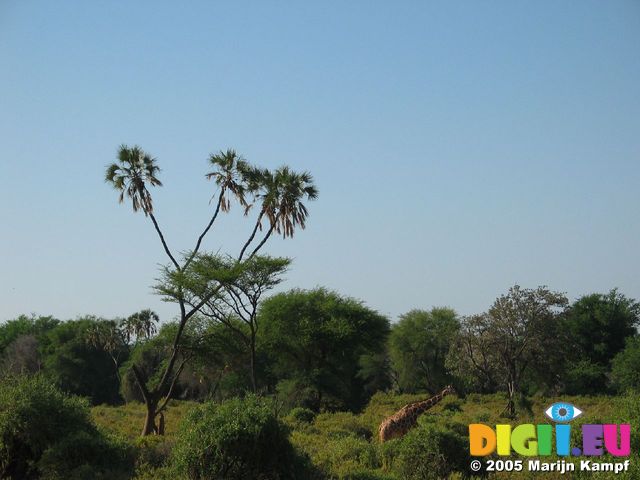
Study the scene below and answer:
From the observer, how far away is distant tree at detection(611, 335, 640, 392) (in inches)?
2020

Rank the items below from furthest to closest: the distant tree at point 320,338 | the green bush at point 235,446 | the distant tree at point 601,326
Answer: the distant tree at point 601,326 < the distant tree at point 320,338 < the green bush at point 235,446

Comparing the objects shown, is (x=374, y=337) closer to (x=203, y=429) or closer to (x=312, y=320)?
(x=312, y=320)

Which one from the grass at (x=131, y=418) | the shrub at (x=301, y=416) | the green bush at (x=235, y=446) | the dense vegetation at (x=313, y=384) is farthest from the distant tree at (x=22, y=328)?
the green bush at (x=235, y=446)

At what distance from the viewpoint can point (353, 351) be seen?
54.6m

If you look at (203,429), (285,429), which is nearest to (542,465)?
(285,429)

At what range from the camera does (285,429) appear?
17328mm

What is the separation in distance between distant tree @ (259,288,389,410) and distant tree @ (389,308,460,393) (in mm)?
9725

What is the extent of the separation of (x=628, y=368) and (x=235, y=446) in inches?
1716

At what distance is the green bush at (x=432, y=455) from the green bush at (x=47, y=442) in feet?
22.1

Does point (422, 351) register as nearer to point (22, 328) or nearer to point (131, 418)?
point (131, 418)

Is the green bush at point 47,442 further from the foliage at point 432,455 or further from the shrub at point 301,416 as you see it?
the shrub at point 301,416

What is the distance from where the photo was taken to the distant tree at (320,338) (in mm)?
50719

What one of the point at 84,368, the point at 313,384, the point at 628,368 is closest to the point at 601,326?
the point at 628,368

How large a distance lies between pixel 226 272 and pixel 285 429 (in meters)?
24.0
